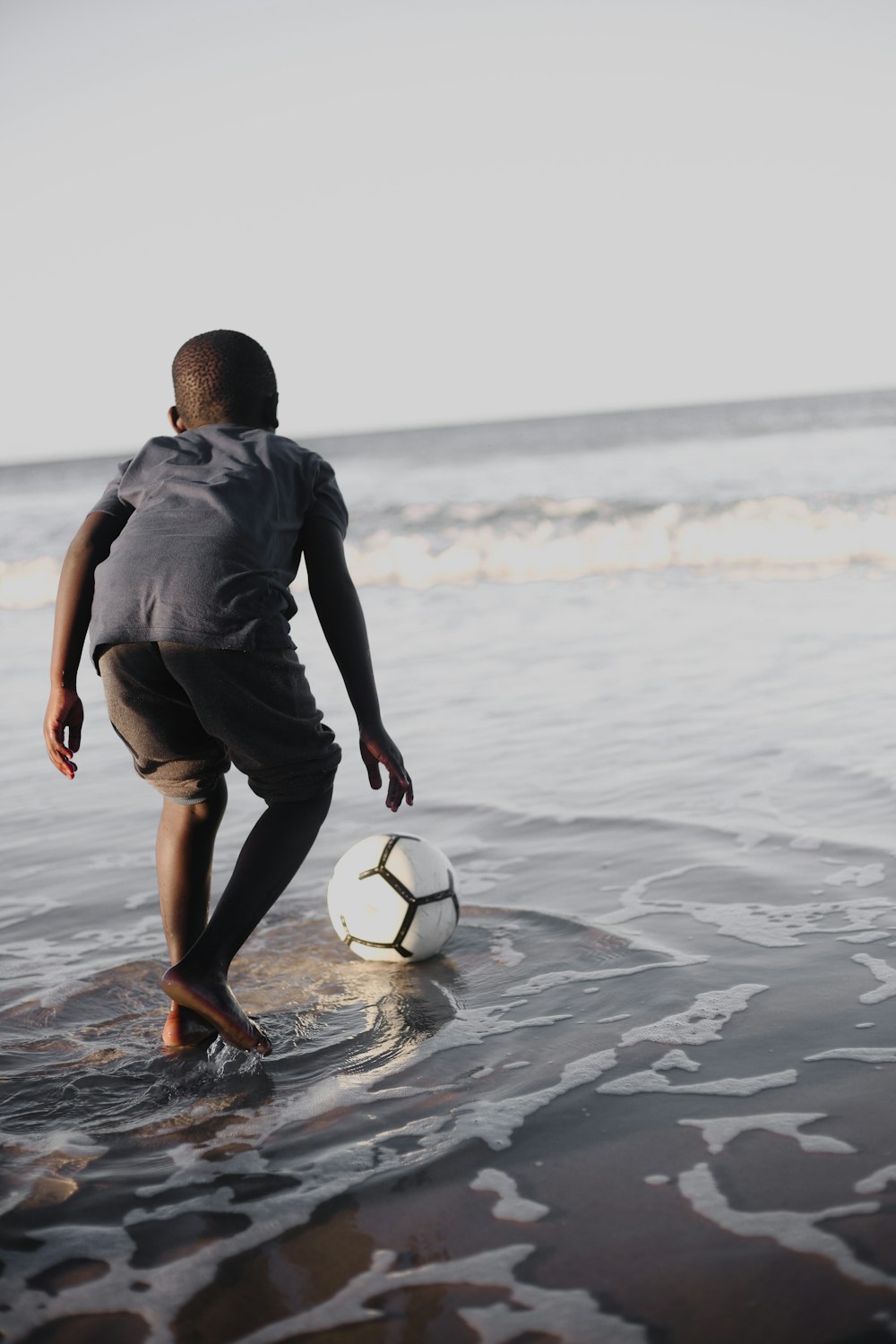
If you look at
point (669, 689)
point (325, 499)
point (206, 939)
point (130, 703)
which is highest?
point (325, 499)

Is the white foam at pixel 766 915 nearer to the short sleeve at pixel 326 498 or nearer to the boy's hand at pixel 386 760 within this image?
the boy's hand at pixel 386 760

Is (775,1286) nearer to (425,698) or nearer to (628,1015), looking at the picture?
(628,1015)

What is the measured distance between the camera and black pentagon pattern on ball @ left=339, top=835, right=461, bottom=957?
143 inches

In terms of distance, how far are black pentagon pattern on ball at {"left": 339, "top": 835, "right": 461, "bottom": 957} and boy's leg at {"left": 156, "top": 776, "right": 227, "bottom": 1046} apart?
623 millimetres

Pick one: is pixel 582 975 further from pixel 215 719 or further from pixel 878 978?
pixel 215 719

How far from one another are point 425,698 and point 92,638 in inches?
184

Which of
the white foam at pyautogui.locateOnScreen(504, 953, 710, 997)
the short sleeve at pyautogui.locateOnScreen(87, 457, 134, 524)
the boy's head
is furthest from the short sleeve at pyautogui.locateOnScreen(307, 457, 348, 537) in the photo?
the white foam at pyautogui.locateOnScreen(504, 953, 710, 997)

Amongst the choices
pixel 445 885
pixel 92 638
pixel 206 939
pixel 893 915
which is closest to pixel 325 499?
pixel 92 638

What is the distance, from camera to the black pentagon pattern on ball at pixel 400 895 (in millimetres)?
3637

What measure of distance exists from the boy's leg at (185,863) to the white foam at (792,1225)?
1370 millimetres

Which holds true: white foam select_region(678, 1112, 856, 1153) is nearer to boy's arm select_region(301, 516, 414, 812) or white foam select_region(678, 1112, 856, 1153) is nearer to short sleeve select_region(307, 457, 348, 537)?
boy's arm select_region(301, 516, 414, 812)

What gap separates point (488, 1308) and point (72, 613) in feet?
5.90

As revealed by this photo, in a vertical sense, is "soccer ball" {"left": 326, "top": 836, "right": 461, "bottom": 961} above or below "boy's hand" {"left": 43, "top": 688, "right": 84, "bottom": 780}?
below

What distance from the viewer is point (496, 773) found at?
5.77 metres
